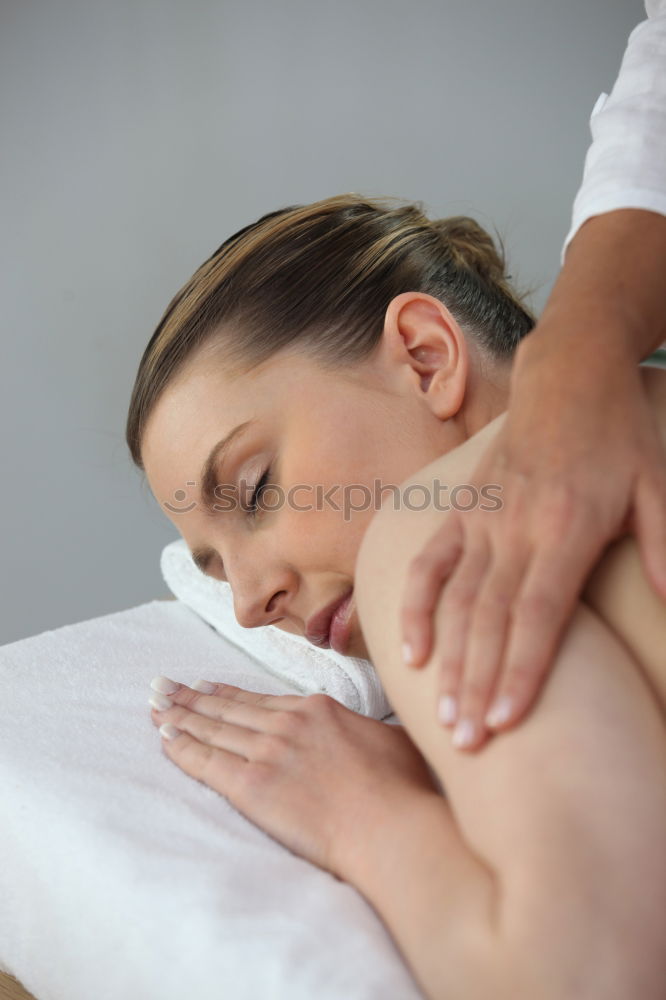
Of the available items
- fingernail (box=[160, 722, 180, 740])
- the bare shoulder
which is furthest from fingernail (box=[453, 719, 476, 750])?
fingernail (box=[160, 722, 180, 740])

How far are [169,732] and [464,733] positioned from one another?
17.0 inches

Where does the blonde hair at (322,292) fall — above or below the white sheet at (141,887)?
above

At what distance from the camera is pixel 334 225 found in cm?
134

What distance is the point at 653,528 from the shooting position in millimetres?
677

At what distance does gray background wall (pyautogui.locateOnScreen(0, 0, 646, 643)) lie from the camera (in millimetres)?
2150

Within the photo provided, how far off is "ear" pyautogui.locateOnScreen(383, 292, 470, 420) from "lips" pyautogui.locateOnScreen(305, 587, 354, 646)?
0.24 meters

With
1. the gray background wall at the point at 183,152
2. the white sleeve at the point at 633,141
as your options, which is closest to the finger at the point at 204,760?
Result: the white sleeve at the point at 633,141

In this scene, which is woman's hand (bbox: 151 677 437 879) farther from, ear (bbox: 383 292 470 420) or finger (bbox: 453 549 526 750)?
ear (bbox: 383 292 470 420)

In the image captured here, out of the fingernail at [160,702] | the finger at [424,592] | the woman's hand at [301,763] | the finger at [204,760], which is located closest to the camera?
the finger at [424,592]

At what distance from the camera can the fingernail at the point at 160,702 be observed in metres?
1.05

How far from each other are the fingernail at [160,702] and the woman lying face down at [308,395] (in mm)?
140

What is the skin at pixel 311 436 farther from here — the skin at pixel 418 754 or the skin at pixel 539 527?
the skin at pixel 539 527

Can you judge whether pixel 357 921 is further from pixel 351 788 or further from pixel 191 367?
pixel 191 367

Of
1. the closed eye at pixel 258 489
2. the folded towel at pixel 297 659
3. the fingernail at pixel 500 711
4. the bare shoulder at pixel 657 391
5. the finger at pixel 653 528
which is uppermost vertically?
the bare shoulder at pixel 657 391
